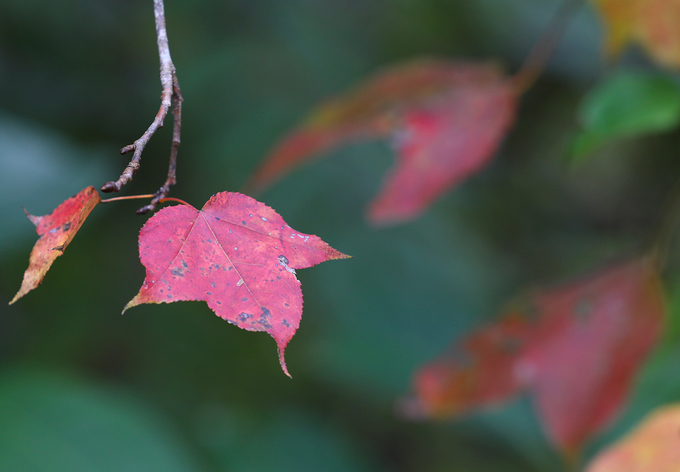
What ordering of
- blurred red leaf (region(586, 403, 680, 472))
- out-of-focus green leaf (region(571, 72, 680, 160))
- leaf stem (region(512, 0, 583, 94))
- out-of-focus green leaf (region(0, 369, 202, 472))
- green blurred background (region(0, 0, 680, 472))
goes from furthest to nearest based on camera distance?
leaf stem (region(512, 0, 583, 94)) < green blurred background (region(0, 0, 680, 472)) < out-of-focus green leaf (region(0, 369, 202, 472)) < out-of-focus green leaf (region(571, 72, 680, 160)) < blurred red leaf (region(586, 403, 680, 472))

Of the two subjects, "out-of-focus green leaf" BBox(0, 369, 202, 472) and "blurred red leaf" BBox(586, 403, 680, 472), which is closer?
"blurred red leaf" BBox(586, 403, 680, 472)

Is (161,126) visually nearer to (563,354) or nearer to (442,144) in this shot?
(442,144)

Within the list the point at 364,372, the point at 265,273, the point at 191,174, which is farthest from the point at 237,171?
the point at 265,273

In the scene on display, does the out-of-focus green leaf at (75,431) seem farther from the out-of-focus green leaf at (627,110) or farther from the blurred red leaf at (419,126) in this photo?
the out-of-focus green leaf at (627,110)

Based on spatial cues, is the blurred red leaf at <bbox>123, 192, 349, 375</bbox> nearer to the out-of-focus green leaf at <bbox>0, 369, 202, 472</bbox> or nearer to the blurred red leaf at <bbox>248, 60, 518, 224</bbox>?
the blurred red leaf at <bbox>248, 60, 518, 224</bbox>

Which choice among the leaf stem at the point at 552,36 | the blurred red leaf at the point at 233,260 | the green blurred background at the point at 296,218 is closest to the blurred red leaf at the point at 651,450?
the blurred red leaf at the point at 233,260

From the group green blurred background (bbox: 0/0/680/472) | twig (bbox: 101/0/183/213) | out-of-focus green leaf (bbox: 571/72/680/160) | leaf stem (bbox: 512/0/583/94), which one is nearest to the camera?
twig (bbox: 101/0/183/213)

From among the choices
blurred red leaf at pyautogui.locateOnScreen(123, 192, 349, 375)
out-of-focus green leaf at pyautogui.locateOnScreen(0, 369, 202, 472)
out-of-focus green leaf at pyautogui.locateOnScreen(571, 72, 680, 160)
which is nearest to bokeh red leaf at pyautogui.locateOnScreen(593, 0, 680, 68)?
out-of-focus green leaf at pyautogui.locateOnScreen(571, 72, 680, 160)

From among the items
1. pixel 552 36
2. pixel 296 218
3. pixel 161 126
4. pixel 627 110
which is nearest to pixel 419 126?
pixel 627 110
